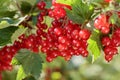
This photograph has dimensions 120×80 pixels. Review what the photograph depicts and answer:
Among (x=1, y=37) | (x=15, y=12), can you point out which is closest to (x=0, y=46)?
(x=1, y=37)

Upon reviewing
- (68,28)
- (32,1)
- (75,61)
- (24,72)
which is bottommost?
(24,72)

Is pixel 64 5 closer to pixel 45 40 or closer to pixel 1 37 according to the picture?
pixel 45 40

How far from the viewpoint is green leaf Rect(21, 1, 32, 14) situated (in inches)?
69.5

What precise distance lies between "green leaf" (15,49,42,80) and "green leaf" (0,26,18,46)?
0.28ft

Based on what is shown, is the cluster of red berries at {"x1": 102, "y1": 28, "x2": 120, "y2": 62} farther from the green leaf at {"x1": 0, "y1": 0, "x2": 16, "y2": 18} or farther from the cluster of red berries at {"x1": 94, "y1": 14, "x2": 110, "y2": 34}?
the green leaf at {"x1": 0, "y1": 0, "x2": 16, "y2": 18}

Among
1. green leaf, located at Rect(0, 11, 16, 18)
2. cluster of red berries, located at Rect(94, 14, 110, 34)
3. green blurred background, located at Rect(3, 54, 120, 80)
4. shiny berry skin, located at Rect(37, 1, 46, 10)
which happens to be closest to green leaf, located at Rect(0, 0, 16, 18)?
green leaf, located at Rect(0, 11, 16, 18)

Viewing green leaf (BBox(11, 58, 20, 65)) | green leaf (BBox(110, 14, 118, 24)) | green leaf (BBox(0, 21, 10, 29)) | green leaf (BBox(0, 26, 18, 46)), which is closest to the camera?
green leaf (BBox(110, 14, 118, 24))

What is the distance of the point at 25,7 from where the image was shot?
69.6 inches

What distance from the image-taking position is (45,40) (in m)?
1.77

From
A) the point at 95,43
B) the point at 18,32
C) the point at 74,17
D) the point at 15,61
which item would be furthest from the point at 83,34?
the point at 15,61

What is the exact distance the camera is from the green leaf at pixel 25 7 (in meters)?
1.76

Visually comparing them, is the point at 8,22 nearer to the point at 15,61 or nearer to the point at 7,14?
the point at 7,14

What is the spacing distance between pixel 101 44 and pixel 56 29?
0.74ft

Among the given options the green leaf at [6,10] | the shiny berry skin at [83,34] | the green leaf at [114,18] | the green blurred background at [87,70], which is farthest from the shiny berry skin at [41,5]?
the green blurred background at [87,70]
